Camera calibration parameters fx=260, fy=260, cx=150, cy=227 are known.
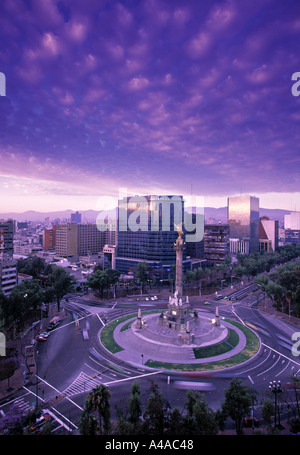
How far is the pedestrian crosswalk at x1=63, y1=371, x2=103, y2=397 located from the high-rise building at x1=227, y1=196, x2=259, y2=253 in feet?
484

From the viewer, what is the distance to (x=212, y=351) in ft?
129

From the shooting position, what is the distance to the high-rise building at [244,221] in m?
169

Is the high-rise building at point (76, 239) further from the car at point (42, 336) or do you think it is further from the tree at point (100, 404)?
the tree at point (100, 404)

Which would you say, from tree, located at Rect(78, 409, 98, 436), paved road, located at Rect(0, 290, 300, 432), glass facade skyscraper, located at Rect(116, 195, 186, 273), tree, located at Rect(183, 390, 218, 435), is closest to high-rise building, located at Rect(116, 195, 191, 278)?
glass facade skyscraper, located at Rect(116, 195, 186, 273)

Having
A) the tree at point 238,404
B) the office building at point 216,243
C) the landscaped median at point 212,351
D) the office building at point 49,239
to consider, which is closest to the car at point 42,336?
the landscaped median at point 212,351

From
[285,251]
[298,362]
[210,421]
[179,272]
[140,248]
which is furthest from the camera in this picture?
[285,251]

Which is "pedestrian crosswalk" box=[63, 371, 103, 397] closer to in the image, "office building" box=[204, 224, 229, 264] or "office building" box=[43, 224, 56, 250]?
"office building" box=[204, 224, 229, 264]

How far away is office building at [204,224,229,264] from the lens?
117 m

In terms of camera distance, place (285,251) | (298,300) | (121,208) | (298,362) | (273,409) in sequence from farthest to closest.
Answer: (285,251), (121,208), (298,300), (298,362), (273,409)

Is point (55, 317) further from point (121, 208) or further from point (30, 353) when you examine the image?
point (121, 208)

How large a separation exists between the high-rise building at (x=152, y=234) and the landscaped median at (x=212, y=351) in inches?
1757

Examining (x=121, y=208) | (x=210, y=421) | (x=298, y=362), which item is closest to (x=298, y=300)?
(x=298, y=362)

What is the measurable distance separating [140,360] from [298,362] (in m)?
22.2
